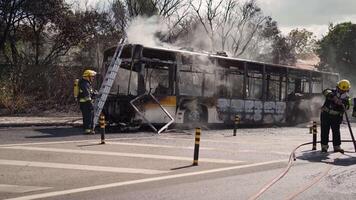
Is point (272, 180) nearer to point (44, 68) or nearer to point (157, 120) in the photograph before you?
point (157, 120)

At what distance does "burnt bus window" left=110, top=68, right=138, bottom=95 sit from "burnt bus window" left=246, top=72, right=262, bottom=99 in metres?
6.09

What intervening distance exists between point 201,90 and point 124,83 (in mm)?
3301

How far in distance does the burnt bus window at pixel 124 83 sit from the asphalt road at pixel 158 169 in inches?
118

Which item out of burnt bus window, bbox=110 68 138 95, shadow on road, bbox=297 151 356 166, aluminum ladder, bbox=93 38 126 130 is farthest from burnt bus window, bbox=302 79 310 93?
shadow on road, bbox=297 151 356 166

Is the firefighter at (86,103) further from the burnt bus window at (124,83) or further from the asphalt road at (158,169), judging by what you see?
the burnt bus window at (124,83)

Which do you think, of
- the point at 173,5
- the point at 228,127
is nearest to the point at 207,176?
the point at 228,127

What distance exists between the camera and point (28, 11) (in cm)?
2573

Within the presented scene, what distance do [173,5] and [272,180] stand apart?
2941 cm

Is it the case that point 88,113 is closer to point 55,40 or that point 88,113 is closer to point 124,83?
point 124,83

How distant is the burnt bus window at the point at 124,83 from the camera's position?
18109 mm

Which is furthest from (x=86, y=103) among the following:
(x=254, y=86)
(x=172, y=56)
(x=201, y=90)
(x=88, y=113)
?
(x=254, y=86)

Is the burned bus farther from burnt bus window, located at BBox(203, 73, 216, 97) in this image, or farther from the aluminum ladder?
the aluminum ladder

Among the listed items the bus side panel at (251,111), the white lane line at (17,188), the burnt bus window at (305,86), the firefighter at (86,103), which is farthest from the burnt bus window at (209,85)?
the white lane line at (17,188)

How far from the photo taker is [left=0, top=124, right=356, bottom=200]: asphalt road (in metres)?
7.79
